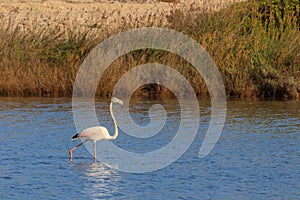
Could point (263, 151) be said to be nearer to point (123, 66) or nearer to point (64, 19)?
point (123, 66)

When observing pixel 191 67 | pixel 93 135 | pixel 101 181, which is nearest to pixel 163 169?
pixel 101 181

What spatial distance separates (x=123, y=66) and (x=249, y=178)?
8.74m

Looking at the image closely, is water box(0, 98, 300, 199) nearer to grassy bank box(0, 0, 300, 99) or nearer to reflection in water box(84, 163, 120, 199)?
reflection in water box(84, 163, 120, 199)

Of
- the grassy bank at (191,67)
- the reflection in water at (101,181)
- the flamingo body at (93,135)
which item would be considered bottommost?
the reflection in water at (101,181)

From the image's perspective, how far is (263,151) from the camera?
11.3m

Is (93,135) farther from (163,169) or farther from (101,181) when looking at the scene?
(101,181)

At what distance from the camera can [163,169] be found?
A: 10.2 m

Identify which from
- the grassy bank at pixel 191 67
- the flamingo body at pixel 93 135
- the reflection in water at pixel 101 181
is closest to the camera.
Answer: the reflection in water at pixel 101 181

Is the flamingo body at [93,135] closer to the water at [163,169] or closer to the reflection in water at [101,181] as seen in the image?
the water at [163,169]

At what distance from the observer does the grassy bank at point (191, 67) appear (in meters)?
17.8

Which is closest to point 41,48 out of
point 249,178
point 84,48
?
point 84,48

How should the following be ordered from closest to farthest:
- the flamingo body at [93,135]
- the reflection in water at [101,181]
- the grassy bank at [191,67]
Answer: the reflection in water at [101,181] → the flamingo body at [93,135] → the grassy bank at [191,67]

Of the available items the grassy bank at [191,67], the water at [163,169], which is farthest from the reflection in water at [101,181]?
the grassy bank at [191,67]

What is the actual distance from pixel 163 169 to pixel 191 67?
8161 millimetres
